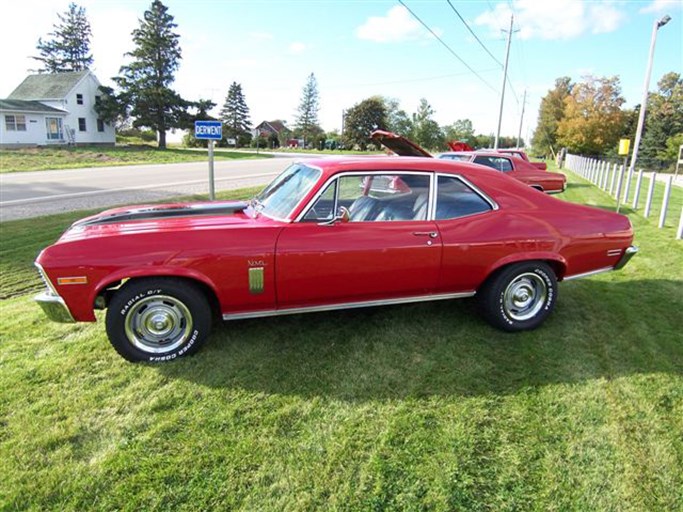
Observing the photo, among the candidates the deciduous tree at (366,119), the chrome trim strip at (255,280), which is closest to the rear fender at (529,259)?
the chrome trim strip at (255,280)

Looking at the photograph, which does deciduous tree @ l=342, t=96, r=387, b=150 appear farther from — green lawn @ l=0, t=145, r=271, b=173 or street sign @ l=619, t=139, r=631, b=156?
street sign @ l=619, t=139, r=631, b=156

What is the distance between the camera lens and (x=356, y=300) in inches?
151

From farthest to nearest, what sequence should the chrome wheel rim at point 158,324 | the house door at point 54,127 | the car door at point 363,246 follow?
the house door at point 54,127
the car door at point 363,246
the chrome wheel rim at point 158,324

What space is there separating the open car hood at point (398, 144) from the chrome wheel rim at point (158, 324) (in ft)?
23.9

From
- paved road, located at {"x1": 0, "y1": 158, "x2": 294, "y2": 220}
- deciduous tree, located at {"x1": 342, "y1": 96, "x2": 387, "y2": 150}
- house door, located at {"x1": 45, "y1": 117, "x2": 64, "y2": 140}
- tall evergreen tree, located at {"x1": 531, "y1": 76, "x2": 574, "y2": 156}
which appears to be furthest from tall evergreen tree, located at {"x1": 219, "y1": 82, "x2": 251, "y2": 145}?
paved road, located at {"x1": 0, "y1": 158, "x2": 294, "y2": 220}

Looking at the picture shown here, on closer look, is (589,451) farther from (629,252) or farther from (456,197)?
(629,252)

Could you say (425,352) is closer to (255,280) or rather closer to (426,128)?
(255,280)

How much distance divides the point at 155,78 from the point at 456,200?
158 feet

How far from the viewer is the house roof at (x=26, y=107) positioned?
3469 cm

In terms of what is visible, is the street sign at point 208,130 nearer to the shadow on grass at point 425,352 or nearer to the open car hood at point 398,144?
the open car hood at point 398,144

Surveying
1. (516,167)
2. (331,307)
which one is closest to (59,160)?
(516,167)

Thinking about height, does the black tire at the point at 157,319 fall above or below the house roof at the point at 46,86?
below

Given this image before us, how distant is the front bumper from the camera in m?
3.32

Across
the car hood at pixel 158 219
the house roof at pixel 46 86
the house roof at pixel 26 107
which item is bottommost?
the car hood at pixel 158 219
